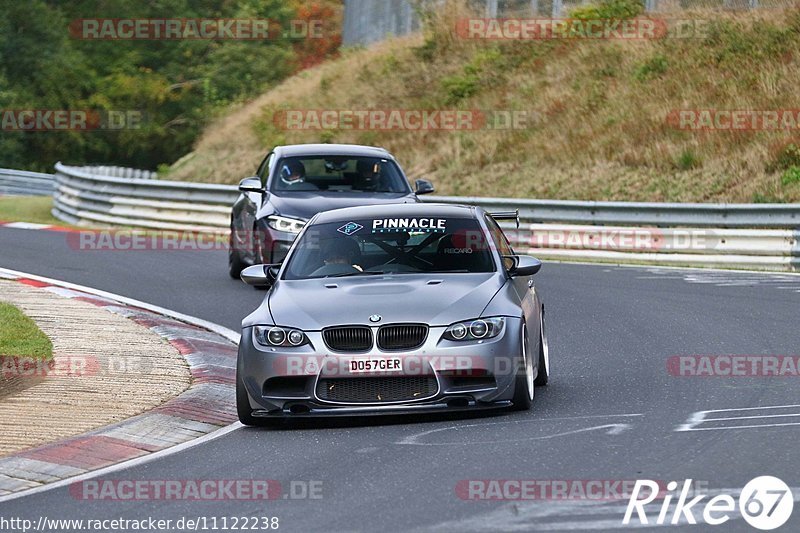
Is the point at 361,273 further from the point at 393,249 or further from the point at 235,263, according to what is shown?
the point at 235,263

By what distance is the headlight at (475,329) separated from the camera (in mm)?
9688

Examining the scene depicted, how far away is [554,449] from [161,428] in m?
2.74

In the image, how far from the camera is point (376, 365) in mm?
9570

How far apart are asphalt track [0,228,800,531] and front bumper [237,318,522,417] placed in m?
0.14

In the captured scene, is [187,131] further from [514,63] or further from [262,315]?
[262,315]

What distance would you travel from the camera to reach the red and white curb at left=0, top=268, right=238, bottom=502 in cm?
859

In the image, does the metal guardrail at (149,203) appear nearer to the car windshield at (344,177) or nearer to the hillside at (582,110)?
the hillside at (582,110)

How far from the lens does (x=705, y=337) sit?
13.9 m

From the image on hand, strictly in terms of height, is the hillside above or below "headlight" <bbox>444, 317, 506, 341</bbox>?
above

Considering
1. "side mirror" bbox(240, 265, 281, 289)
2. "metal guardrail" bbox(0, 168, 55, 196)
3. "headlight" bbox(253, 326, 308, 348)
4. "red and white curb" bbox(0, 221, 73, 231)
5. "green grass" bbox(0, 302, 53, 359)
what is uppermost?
"side mirror" bbox(240, 265, 281, 289)

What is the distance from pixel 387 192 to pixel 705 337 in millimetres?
5528

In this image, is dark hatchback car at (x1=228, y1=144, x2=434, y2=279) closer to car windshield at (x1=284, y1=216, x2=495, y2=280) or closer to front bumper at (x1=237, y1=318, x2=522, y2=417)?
car windshield at (x1=284, y1=216, x2=495, y2=280)

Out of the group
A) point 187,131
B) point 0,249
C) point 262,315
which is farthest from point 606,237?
point 187,131

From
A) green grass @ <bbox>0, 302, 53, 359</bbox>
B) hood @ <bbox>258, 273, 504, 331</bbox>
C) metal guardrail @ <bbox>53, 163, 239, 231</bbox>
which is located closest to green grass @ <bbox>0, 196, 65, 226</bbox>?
metal guardrail @ <bbox>53, 163, 239, 231</bbox>
